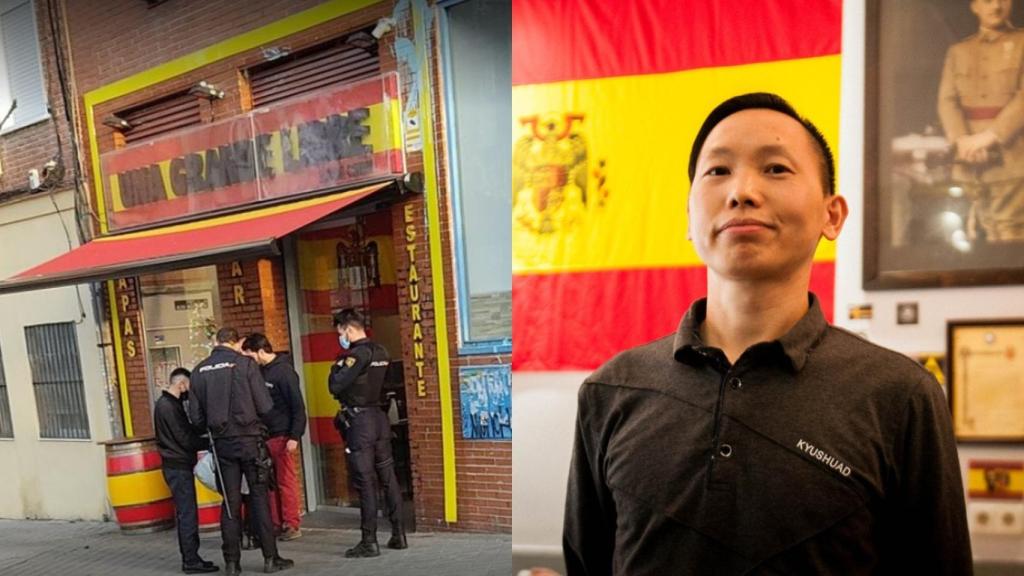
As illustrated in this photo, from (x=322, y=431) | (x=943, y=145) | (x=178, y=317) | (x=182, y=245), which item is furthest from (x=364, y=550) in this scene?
(x=943, y=145)

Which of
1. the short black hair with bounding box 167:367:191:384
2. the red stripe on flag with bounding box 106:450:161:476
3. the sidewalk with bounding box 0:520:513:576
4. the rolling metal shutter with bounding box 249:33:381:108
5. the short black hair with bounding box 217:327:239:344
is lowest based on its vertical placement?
the sidewalk with bounding box 0:520:513:576

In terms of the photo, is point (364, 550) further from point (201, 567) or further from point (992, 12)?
point (992, 12)

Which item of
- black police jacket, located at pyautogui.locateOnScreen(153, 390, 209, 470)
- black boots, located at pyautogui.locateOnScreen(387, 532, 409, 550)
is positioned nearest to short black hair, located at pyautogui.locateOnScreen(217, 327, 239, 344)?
black police jacket, located at pyautogui.locateOnScreen(153, 390, 209, 470)

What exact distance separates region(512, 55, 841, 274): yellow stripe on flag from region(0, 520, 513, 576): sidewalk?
82 centimetres

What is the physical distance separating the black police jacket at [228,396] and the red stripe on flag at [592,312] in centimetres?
69

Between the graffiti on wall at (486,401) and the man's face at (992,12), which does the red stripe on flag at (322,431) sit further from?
the man's face at (992,12)

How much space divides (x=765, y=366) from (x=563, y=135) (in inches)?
27.7

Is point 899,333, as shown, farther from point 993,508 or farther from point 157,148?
point 157,148

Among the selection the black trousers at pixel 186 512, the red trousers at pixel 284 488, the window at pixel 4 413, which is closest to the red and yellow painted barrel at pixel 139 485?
the black trousers at pixel 186 512

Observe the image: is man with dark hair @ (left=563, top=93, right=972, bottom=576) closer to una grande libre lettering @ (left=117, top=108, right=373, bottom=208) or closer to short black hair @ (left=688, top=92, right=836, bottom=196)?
short black hair @ (left=688, top=92, right=836, bottom=196)

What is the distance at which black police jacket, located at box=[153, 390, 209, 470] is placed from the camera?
144 centimetres

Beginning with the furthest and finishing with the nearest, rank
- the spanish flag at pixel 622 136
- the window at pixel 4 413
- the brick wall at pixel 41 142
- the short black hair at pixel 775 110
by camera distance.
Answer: the window at pixel 4 413, the brick wall at pixel 41 142, the spanish flag at pixel 622 136, the short black hair at pixel 775 110

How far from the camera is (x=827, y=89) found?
3.82 ft

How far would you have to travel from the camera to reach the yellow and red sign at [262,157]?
146 cm
